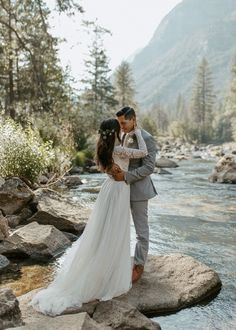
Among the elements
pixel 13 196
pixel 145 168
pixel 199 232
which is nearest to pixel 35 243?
pixel 13 196

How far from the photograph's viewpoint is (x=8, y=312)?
4.63 metres

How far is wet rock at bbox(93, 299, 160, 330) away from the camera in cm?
495

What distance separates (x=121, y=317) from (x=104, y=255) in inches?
31.8

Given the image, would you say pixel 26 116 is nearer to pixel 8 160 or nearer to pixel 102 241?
pixel 8 160

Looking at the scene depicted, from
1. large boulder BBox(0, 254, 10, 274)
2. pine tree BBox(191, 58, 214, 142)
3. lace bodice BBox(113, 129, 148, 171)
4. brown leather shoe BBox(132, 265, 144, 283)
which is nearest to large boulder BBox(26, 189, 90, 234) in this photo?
large boulder BBox(0, 254, 10, 274)

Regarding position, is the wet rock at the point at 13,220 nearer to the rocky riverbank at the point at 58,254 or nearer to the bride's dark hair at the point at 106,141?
the rocky riverbank at the point at 58,254

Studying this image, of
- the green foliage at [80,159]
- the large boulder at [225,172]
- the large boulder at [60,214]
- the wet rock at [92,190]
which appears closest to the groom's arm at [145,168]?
the large boulder at [60,214]

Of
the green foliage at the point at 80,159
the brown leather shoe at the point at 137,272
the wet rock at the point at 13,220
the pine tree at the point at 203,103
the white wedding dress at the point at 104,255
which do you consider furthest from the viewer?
the pine tree at the point at 203,103

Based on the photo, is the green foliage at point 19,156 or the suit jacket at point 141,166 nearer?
the suit jacket at point 141,166

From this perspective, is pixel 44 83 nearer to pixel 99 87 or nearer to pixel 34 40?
pixel 34 40

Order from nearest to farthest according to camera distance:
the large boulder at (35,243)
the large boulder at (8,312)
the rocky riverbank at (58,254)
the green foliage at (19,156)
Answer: the large boulder at (8,312) → the rocky riverbank at (58,254) → the large boulder at (35,243) → the green foliage at (19,156)

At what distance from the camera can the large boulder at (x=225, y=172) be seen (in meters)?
20.8

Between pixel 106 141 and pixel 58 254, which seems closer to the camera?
pixel 106 141

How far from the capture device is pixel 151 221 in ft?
39.2
